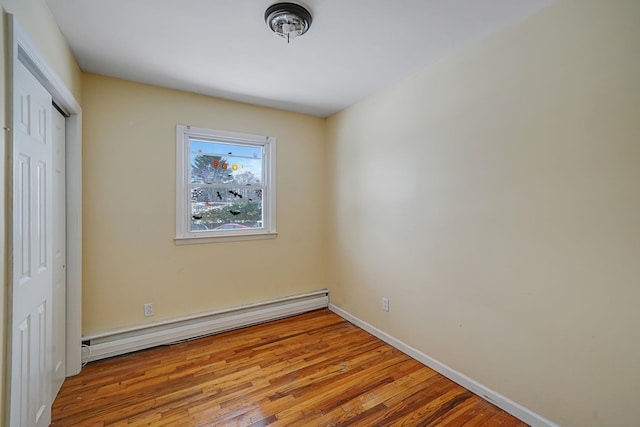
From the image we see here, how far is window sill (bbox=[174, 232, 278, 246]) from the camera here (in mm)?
2784

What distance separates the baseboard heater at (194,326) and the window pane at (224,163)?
1386mm

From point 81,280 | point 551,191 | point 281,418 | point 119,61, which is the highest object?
point 119,61

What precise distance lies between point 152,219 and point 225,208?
702 millimetres

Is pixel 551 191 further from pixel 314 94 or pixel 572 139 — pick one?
pixel 314 94

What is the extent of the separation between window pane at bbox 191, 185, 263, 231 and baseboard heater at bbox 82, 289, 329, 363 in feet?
2.96

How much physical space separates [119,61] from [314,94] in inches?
65.0

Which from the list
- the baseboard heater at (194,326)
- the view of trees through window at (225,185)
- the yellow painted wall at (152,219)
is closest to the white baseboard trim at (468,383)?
the baseboard heater at (194,326)

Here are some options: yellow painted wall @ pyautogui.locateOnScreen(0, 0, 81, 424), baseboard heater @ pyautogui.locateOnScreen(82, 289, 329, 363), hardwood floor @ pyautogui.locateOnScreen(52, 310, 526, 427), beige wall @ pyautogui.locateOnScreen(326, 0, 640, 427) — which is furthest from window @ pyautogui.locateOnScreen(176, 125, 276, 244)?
beige wall @ pyautogui.locateOnScreen(326, 0, 640, 427)

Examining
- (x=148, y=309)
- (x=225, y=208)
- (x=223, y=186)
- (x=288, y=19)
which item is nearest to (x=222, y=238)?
(x=225, y=208)

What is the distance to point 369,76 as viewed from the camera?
98.2 inches

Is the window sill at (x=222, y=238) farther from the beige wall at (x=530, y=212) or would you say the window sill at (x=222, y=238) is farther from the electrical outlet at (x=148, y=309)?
the beige wall at (x=530, y=212)

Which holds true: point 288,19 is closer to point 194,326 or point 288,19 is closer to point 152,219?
point 152,219

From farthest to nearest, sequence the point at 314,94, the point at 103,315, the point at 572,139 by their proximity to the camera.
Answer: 1. the point at 314,94
2. the point at 103,315
3. the point at 572,139

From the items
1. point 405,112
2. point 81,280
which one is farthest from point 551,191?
point 81,280
